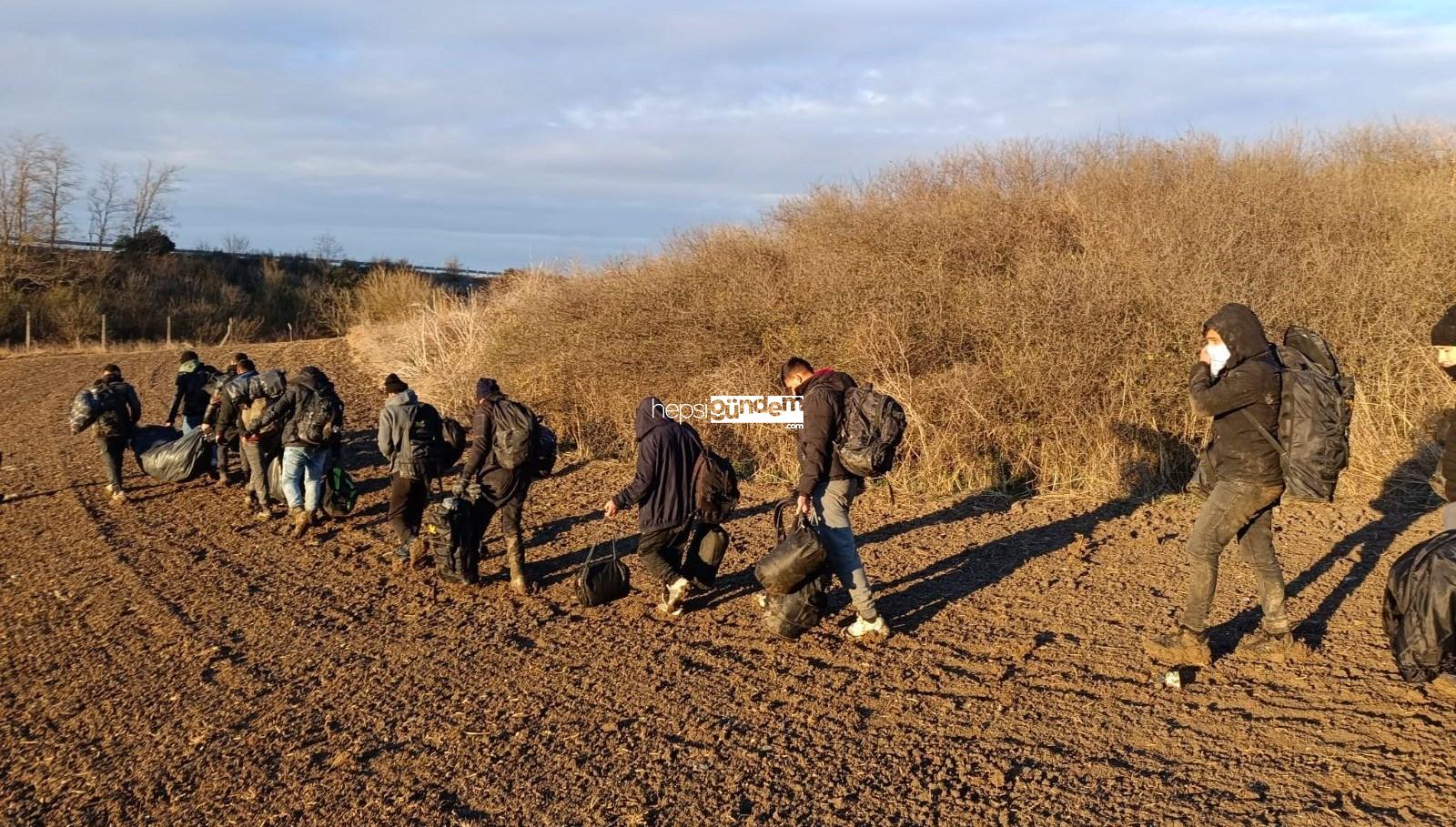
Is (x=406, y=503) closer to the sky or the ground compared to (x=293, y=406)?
closer to the ground

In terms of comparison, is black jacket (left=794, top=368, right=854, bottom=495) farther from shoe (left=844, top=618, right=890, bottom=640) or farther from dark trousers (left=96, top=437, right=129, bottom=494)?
dark trousers (left=96, top=437, right=129, bottom=494)

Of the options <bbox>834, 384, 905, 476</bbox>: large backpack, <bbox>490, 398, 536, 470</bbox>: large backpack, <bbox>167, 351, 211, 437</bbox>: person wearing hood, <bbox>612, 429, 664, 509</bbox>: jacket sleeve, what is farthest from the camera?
<bbox>167, 351, 211, 437</bbox>: person wearing hood

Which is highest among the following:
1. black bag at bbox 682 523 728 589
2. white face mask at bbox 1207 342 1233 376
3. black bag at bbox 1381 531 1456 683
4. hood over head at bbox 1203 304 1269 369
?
hood over head at bbox 1203 304 1269 369

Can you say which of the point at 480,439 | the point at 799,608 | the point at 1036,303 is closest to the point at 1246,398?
the point at 799,608

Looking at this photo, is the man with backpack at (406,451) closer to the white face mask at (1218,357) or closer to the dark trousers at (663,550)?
the dark trousers at (663,550)

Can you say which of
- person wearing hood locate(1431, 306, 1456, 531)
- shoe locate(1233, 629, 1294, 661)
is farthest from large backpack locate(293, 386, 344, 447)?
person wearing hood locate(1431, 306, 1456, 531)

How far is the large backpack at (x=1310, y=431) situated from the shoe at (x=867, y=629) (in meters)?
2.34

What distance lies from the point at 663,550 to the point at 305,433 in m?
4.39

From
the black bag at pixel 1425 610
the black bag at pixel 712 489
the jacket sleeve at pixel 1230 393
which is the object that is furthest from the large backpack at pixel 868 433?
the black bag at pixel 1425 610

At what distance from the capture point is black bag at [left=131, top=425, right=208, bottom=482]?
39.4 feet

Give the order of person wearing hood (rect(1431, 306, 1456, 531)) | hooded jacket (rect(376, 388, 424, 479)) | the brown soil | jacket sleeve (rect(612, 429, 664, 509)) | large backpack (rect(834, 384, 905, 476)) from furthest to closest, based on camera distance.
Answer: hooded jacket (rect(376, 388, 424, 479))
jacket sleeve (rect(612, 429, 664, 509))
large backpack (rect(834, 384, 905, 476))
person wearing hood (rect(1431, 306, 1456, 531))
the brown soil

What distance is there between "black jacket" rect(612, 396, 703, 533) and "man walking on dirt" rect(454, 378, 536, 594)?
50.9 inches

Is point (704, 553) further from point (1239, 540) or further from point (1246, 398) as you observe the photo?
point (1246, 398)

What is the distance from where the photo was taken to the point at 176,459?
39.4 feet
